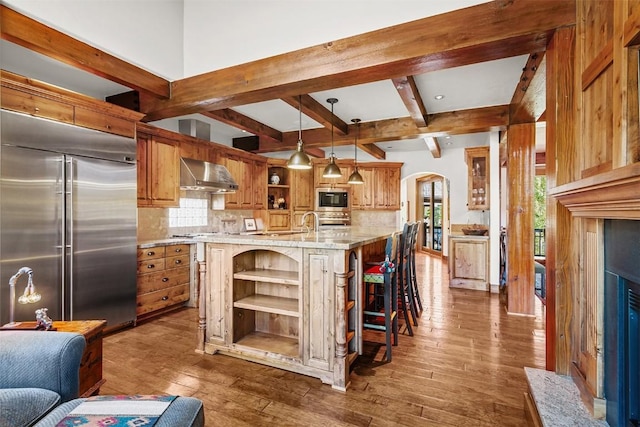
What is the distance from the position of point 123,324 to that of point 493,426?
3585 mm

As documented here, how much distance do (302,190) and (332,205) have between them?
2.47 feet

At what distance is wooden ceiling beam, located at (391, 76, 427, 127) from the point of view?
316 centimetres

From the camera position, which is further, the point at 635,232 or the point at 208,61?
the point at 208,61

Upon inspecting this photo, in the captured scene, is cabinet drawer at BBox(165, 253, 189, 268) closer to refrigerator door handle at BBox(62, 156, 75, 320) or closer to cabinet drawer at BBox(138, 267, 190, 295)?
cabinet drawer at BBox(138, 267, 190, 295)

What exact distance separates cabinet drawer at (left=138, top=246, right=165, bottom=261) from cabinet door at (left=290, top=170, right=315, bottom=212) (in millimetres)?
3267

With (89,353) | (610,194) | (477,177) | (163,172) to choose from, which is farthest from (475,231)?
(89,353)

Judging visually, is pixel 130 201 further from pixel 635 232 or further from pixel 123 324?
pixel 635 232

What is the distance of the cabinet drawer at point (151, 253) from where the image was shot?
371 centimetres

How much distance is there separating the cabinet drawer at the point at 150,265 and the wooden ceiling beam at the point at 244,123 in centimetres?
199

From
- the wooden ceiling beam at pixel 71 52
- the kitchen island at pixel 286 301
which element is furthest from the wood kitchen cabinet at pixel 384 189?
the wooden ceiling beam at pixel 71 52

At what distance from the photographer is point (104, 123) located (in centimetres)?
327

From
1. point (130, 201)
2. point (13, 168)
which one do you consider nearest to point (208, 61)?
point (130, 201)

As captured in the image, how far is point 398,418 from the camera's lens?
6.36 ft

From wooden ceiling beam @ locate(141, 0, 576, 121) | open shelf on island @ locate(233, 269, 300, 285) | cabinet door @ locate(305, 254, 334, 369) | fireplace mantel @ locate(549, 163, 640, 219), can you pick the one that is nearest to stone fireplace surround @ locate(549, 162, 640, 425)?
fireplace mantel @ locate(549, 163, 640, 219)
